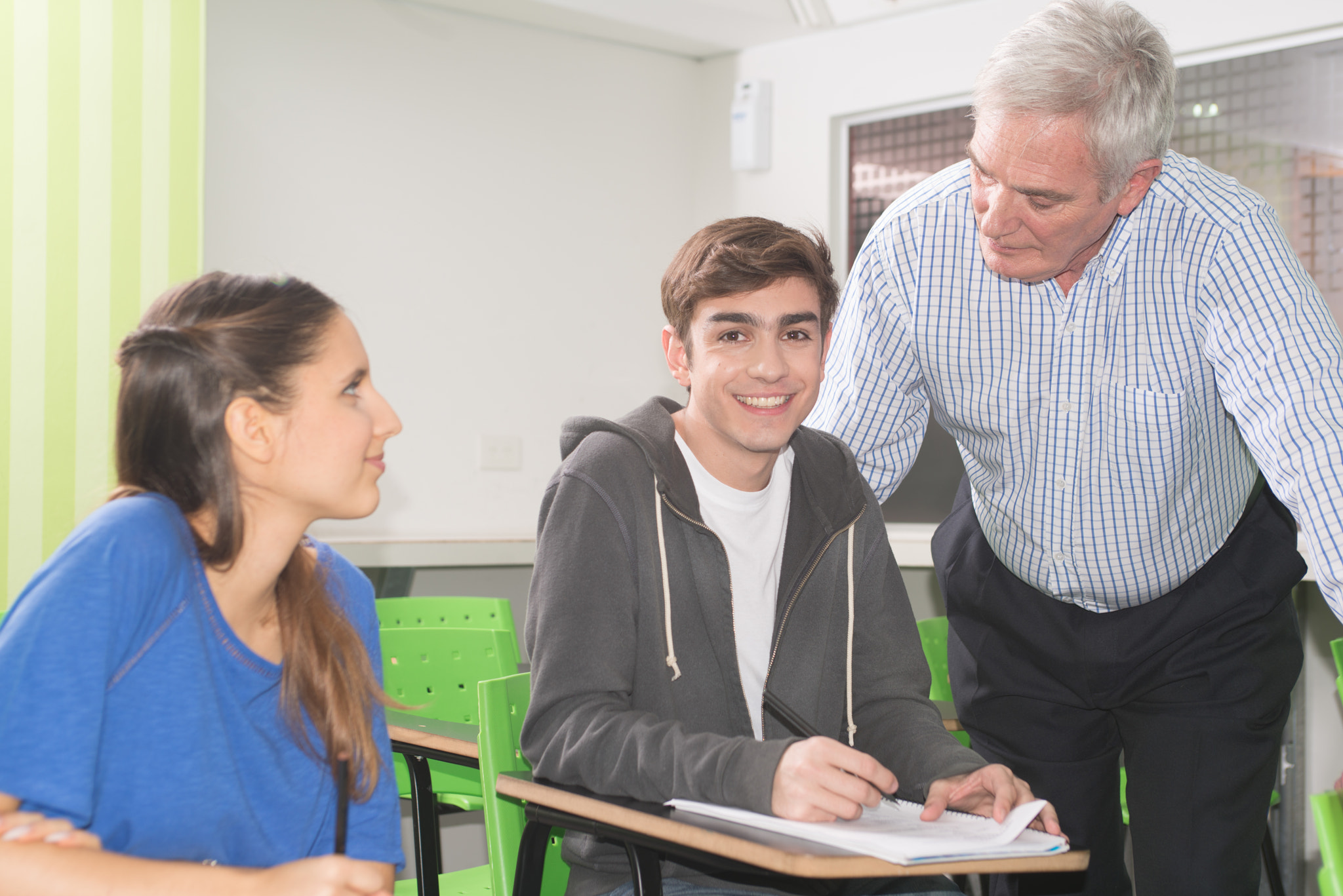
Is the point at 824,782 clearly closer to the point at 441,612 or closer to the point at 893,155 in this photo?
the point at 441,612

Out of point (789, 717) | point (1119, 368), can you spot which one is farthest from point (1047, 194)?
point (789, 717)

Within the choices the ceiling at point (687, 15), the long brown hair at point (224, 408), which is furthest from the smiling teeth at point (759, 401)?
the ceiling at point (687, 15)

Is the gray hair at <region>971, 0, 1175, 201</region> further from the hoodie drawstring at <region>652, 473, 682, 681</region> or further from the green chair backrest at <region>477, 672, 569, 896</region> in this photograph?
the green chair backrest at <region>477, 672, 569, 896</region>

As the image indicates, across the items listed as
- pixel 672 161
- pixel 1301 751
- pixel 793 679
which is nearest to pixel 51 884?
pixel 793 679

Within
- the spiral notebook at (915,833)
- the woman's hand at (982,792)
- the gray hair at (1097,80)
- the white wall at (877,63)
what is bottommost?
the woman's hand at (982,792)

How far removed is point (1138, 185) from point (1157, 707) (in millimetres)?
717

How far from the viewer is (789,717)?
4.76 feet

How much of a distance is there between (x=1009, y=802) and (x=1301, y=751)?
226cm

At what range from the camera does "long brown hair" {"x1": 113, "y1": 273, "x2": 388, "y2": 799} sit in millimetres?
1079

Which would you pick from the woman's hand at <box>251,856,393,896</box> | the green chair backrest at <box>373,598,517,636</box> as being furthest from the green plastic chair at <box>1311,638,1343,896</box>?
the green chair backrest at <box>373,598,517,636</box>

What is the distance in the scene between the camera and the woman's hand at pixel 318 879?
94 cm

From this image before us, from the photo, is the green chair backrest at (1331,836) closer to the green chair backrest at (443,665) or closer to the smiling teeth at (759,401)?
the smiling teeth at (759,401)

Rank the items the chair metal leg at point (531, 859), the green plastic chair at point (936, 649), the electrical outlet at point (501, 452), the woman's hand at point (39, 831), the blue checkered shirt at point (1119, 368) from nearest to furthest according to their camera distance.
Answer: the woman's hand at point (39, 831) → the chair metal leg at point (531, 859) → the blue checkered shirt at point (1119, 368) → the green plastic chair at point (936, 649) → the electrical outlet at point (501, 452)

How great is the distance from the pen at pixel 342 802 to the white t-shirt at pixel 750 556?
0.52m
